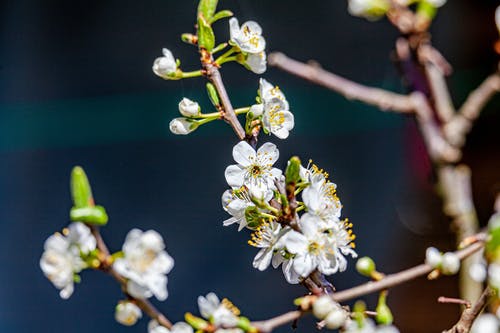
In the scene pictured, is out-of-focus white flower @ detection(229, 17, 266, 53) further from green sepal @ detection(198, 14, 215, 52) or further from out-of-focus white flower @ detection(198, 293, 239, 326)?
out-of-focus white flower @ detection(198, 293, 239, 326)

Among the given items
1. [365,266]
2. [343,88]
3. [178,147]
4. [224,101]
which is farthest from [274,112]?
[178,147]

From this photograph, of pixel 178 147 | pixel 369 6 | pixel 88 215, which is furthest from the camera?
pixel 178 147

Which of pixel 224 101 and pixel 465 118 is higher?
pixel 465 118

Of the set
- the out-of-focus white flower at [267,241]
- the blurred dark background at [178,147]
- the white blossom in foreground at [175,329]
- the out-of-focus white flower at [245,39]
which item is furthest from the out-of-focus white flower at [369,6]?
the blurred dark background at [178,147]

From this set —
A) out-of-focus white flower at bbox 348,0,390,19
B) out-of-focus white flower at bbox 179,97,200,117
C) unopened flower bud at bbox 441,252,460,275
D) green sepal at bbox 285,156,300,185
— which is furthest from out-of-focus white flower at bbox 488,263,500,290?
out-of-focus white flower at bbox 348,0,390,19

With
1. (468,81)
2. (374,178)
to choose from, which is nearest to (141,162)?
(374,178)

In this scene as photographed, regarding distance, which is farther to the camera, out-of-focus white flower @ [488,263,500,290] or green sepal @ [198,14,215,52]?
green sepal @ [198,14,215,52]

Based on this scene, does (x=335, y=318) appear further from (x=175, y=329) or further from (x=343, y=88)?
(x=343, y=88)

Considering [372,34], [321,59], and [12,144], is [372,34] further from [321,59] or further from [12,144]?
[12,144]
